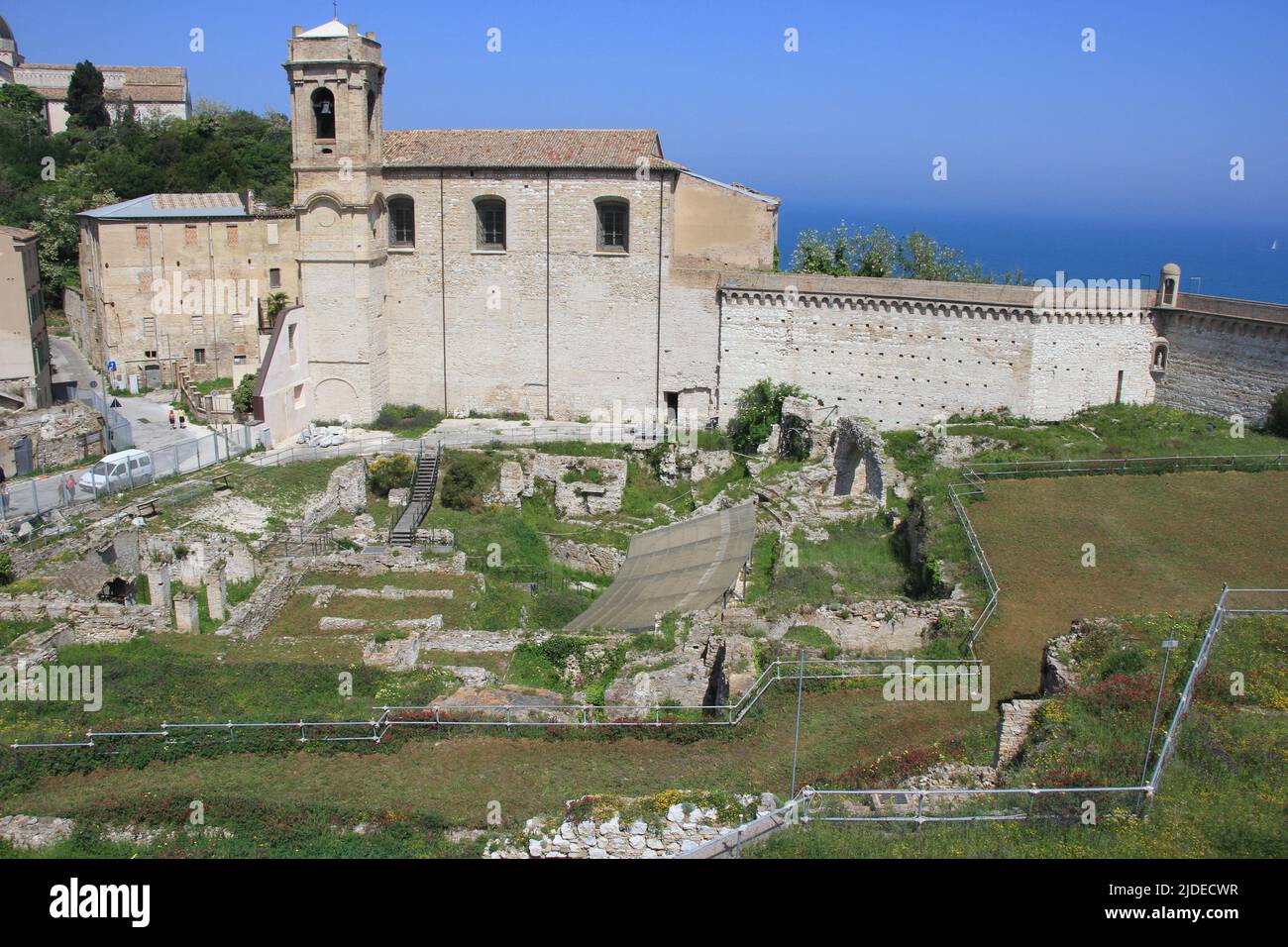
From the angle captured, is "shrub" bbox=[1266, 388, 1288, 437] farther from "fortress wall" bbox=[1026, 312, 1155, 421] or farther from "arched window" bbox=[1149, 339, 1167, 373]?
"fortress wall" bbox=[1026, 312, 1155, 421]

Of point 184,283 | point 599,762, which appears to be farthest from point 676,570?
point 184,283

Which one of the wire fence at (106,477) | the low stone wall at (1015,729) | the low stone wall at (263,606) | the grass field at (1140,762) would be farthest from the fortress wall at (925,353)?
the low stone wall at (1015,729)

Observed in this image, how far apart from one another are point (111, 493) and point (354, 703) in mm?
16438

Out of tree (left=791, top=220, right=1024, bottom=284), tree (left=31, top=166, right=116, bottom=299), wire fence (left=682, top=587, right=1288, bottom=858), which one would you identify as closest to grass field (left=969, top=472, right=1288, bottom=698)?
wire fence (left=682, top=587, right=1288, bottom=858)

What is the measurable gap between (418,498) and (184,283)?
1973 centimetres

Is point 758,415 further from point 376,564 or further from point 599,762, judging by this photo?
point 599,762

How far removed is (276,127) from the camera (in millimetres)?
84375

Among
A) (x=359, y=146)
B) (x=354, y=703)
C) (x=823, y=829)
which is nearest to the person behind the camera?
(x=823, y=829)

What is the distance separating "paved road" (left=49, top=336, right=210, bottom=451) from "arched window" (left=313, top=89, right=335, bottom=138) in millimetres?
11604

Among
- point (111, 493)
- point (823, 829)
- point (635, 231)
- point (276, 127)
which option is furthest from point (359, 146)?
point (276, 127)

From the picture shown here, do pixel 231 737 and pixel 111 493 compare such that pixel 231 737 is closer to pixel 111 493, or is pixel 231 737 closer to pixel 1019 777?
pixel 1019 777

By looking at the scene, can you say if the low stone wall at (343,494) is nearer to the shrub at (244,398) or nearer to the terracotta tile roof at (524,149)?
the shrub at (244,398)

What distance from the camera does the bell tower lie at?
39.0 meters

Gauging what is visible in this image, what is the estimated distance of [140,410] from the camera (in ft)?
145
